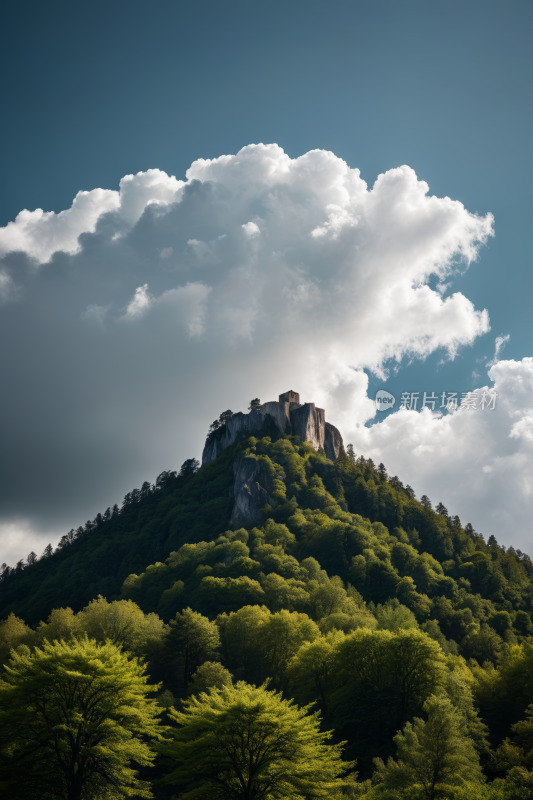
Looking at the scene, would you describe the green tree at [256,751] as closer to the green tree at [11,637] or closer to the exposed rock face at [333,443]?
the green tree at [11,637]

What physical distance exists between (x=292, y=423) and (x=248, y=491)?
38.8 metres

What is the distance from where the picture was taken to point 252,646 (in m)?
69.4

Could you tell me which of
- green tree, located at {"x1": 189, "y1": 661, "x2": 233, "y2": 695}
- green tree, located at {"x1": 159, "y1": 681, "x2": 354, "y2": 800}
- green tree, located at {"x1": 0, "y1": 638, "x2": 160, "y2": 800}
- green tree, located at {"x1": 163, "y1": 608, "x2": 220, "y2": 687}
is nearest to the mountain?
green tree, located at {"x1": 163, "y1": 608, "x2": 220, "y2": 687}

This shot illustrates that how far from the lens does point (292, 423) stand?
6614 inches

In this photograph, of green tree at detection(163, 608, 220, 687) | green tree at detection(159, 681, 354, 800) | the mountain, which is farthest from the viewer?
green tree at detection(163, 608, 220, 687)

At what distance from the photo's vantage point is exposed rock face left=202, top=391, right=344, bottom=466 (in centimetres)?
16700

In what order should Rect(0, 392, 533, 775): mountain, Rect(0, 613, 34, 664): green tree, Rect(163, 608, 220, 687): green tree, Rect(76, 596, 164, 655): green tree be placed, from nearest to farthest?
Rect(0, 392, 533, 775): mountain < Rect(163, 608, 220, 687): green tree < Rect(76, 596, 164, 655): green tree < Rect(0, 613, 34, 664): green tree

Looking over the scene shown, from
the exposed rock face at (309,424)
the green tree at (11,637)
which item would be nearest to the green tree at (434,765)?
the green tree at (11,637)

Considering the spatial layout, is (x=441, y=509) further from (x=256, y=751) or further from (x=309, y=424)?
(x=256, y=751)

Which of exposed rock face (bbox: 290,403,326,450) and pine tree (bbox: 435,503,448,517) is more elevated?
exposed rock face (bbox: 290,403,326,450)

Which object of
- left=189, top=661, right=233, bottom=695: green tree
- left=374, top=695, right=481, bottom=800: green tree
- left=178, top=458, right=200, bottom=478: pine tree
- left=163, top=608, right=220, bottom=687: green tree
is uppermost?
left=178, top=458, right=200, bottom=478: pine tree

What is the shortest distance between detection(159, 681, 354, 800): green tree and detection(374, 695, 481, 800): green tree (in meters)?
6.08

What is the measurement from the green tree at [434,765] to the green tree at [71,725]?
17569 millimetres

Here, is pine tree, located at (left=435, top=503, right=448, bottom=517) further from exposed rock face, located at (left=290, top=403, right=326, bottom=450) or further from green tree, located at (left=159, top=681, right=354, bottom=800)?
green tree, located at (left=159, top=681, right=354, bottom=800)
